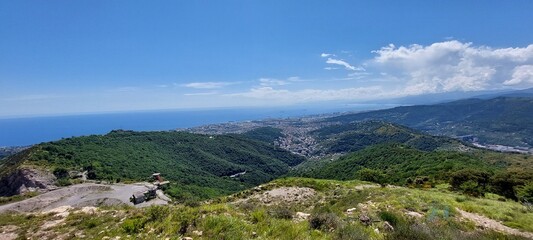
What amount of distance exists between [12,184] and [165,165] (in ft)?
143

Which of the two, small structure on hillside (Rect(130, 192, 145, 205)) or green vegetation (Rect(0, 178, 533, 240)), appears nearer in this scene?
green vegetation (Rect(0, 178, 533, 240))

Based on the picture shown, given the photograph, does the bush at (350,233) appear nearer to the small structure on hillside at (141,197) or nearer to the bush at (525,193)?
the bush at (525,193)

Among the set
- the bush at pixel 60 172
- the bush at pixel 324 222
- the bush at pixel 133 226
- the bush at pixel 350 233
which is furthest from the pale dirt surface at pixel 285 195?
the bush at pixel 60 172

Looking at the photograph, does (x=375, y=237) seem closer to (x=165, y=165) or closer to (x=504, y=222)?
(x=504, y=222)

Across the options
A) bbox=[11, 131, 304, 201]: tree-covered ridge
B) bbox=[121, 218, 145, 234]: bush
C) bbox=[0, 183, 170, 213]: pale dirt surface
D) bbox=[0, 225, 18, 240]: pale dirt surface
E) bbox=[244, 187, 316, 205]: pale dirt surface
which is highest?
bbox=[121, 218, 145, 234]: bush

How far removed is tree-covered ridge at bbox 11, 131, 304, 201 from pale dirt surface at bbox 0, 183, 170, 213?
8303 millimetres

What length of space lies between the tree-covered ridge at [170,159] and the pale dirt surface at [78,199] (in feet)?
27.2

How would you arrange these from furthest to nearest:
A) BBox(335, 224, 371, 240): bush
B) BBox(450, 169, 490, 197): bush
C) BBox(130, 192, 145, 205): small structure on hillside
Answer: BBox(130, 192, 145, 205): small structure on hillside < BBox(450, 169, 490, 197): bush < BBox(335, 224, 371, 240): bush

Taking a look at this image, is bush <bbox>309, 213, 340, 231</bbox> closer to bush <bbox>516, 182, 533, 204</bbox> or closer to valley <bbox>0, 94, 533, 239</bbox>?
valley <bbox>0, 94, 533, 239</bbox>

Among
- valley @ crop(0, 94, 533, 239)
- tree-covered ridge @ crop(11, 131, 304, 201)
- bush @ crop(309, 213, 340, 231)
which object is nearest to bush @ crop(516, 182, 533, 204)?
valley @ crop(0, 94, 533, 239)

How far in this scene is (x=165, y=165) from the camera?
79562mm

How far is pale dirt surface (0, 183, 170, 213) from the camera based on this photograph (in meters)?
22.0

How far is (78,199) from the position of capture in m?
24.9

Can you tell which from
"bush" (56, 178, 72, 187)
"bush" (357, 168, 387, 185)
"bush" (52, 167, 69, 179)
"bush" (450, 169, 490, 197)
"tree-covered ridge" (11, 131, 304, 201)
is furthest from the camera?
Result: "tree-covered ridge" (11, 131, 304, 201)
